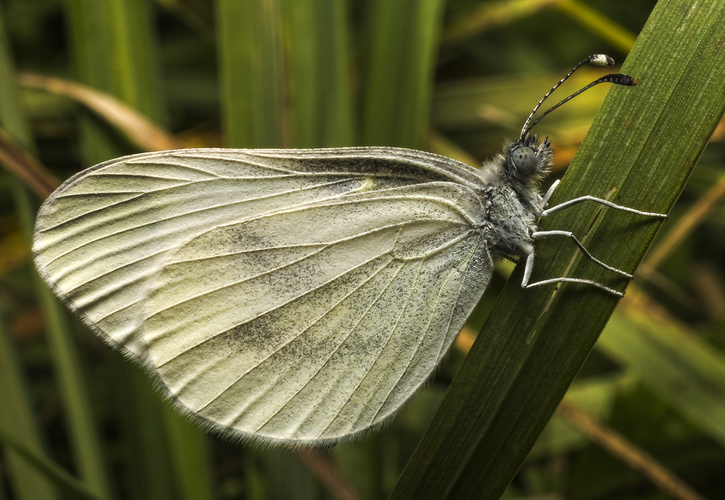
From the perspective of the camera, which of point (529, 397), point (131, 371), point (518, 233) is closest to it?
point (529, 397)

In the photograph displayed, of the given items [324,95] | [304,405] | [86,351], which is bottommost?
[86,351]

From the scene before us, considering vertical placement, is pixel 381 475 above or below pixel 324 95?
below

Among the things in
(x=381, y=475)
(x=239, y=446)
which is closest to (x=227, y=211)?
(x=381, y=475)

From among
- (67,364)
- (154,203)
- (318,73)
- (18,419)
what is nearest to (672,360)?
(318,73)

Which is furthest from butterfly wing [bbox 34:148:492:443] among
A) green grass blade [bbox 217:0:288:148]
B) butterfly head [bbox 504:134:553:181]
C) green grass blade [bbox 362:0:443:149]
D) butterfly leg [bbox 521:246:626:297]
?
green grass blade [bbox 362:0:443:149]

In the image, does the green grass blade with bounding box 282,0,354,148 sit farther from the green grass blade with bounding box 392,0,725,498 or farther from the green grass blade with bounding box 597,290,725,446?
the green grass blade with bounding box 597,290,725,446

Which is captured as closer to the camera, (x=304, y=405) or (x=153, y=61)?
(x=304, y=405)

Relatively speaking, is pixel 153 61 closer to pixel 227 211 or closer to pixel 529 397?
pixel 227 211
